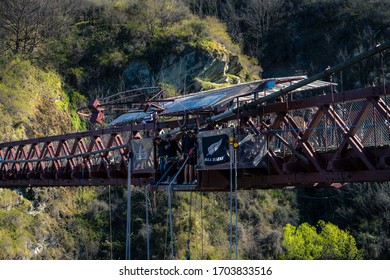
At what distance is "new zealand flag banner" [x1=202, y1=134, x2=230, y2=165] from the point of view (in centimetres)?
1157

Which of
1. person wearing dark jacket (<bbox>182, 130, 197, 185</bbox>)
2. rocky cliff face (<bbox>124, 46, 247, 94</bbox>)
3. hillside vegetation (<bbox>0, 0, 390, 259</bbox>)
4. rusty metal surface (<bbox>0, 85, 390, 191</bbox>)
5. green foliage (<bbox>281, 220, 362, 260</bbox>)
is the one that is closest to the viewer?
rusty metal surface (<bbox>0, 85, 390, 191</bbox>)

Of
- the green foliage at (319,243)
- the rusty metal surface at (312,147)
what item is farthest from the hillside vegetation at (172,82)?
the rusty metal surface at (312,147)

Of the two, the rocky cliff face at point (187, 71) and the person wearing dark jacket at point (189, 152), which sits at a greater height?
the rocky cliff face at point (187, 71)

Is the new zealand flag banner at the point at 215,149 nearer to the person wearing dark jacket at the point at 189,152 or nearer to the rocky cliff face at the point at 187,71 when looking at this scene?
the person wearing dark jacket at the point at 189,152

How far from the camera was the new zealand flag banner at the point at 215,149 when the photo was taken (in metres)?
11.6

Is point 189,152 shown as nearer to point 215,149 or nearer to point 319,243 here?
point 215,149

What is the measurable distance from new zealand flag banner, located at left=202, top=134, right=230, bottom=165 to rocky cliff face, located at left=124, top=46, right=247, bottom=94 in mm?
30883

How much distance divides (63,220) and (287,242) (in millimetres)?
14003

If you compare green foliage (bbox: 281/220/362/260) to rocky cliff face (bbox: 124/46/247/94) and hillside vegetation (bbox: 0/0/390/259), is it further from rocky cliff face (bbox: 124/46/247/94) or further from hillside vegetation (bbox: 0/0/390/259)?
rocky cliff face (bbox: 124/46/247/94)

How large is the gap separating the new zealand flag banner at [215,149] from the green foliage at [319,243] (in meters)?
26.2

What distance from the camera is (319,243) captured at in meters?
37.5

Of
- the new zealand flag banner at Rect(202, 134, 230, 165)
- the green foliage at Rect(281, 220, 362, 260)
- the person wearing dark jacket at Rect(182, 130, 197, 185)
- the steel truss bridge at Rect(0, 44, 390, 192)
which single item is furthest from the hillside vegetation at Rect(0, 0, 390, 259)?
the new zealand flag banner at Rect(202, 134, 230, 165)

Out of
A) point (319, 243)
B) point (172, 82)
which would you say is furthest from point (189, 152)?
point (172, 82)

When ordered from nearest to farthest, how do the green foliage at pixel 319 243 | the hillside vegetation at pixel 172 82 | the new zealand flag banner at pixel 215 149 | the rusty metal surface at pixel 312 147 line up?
the rusty metal surface at pixel 312 147 → the new zealand flag banner at pixel 215 149 → the hillside vegetation at pixel 172 82 → the green foliage at pixel 319 243
